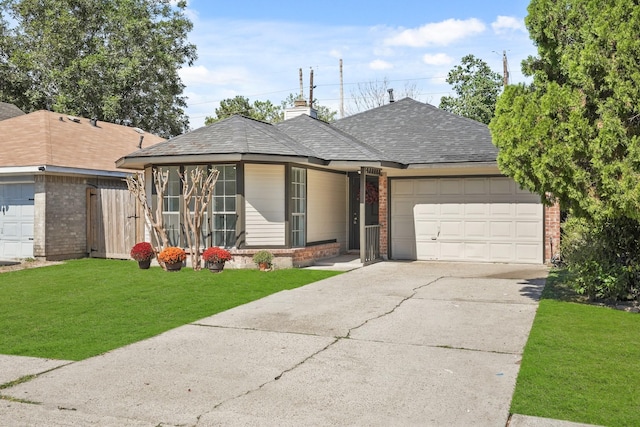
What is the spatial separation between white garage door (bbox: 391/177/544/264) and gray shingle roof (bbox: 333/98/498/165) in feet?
2.45

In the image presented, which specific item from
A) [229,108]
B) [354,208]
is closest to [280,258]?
[354,208]

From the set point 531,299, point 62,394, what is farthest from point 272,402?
point 531,299

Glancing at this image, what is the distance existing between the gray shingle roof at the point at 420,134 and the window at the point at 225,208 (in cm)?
457

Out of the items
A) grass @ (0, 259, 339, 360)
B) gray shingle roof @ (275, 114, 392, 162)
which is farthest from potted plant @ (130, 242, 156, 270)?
gray shingle roof @ (275, 114, 392, 162)

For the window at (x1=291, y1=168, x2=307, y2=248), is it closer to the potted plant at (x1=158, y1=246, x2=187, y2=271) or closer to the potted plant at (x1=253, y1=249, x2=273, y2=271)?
the potted plant at (x1=253, y1=249, x2=273, y2=271)

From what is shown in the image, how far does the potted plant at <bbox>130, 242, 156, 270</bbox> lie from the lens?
13.5 m

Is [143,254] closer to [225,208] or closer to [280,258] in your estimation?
[225,208]

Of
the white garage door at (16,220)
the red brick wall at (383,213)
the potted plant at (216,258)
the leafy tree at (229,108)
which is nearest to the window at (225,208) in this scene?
the potted plant at (216,258)

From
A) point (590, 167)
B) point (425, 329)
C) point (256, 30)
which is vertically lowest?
point (425, 329)

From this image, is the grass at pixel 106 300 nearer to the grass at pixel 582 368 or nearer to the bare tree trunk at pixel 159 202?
the bare tree trunk at pixel 159 202

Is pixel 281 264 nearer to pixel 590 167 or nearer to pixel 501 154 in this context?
pixel 501 154

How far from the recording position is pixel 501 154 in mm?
8648

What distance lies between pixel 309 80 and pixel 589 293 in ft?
96.6

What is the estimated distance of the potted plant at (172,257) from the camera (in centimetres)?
1298
